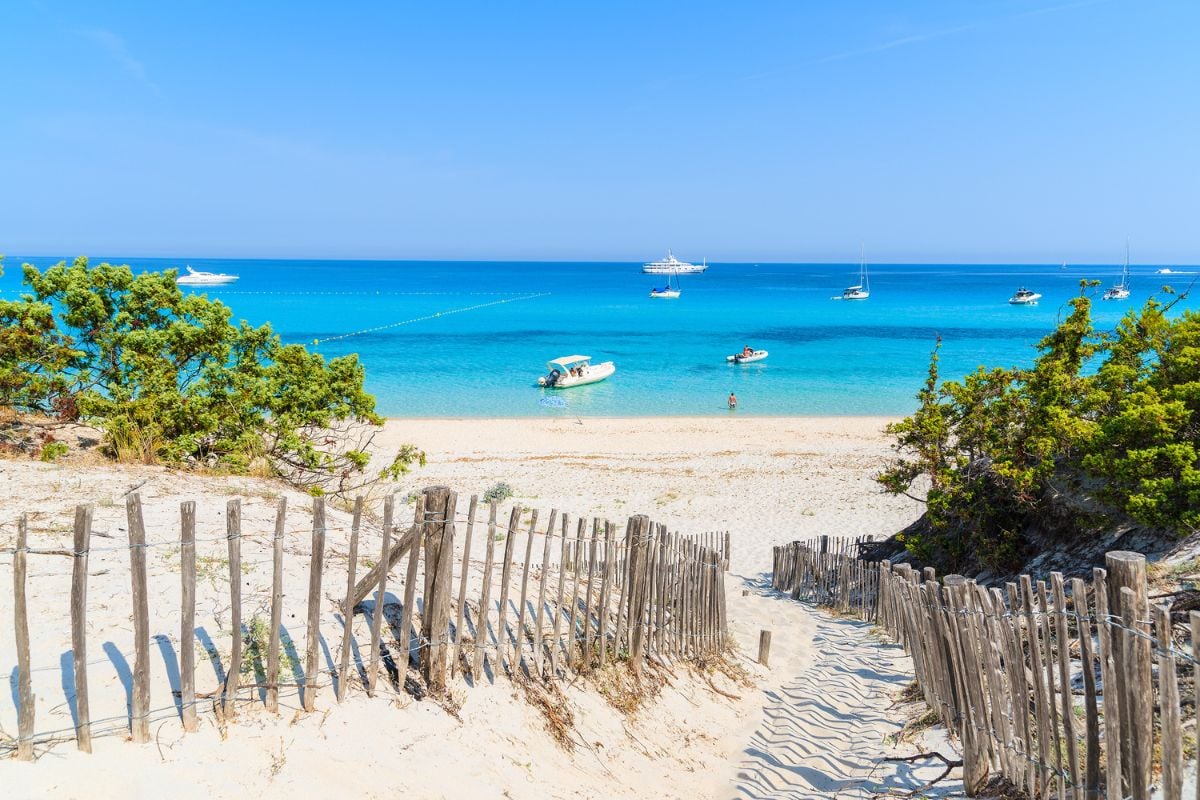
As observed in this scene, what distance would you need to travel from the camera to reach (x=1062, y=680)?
3.34 m

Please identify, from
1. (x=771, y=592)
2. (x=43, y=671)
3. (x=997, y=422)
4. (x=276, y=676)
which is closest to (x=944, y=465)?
(x=997, y=422)

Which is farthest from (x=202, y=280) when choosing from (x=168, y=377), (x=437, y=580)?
(x=437, y=580)

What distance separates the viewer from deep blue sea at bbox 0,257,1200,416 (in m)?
36.5

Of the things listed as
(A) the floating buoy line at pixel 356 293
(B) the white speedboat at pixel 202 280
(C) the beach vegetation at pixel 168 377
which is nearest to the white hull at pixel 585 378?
(C) the beach vegetation at pixel 168 377

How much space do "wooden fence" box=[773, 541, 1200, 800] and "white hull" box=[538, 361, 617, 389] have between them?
33035mm

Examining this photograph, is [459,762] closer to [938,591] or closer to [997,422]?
[938,591]

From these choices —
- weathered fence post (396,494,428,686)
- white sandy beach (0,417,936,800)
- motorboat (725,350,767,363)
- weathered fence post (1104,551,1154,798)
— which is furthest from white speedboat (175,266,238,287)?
weathered fence post (1104,551,1154,798)

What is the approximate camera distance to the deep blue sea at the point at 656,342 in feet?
120

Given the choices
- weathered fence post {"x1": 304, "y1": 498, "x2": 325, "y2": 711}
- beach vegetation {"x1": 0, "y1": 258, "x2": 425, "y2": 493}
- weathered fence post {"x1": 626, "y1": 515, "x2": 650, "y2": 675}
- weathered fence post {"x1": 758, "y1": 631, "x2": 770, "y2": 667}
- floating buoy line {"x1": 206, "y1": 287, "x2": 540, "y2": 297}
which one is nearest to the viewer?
weathered fence post {"x1": 304, "y1": 498, "x2": 325, "y2": 711}

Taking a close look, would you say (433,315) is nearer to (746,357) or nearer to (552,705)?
(746,357)

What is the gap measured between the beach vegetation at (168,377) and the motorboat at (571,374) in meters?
27.4

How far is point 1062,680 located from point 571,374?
36.4m

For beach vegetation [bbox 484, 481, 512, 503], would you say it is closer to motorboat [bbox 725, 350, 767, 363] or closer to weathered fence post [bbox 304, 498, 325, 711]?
weathered fence post [bbox 304, 498, 325, 711]

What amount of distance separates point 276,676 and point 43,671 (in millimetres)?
1284
